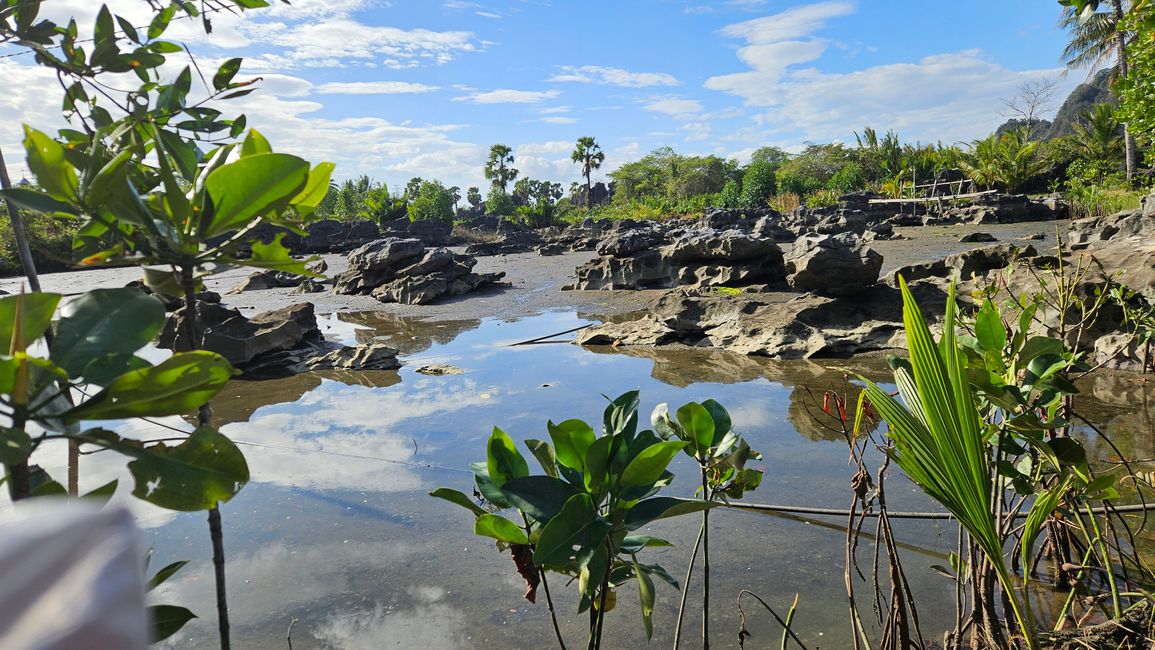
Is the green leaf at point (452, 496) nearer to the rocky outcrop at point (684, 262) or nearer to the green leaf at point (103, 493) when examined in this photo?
the green leaf at point (103, 493)

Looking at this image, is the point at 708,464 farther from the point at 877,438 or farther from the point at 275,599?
the point at 877,438

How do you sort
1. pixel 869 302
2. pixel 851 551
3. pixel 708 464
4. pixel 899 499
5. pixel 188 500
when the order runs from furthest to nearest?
pixel 869 302 → pixel 899 499 → pixel 851 551 → pixel 708 464 → pixel 188 500

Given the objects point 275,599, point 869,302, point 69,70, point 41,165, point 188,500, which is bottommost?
point 275,599

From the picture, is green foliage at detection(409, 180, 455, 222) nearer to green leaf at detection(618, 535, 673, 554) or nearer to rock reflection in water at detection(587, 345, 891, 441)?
rock reflection in water at detection(587, 345, 891, 441)

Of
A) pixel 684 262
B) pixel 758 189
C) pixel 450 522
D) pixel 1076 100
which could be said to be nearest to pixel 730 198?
pixel 758 189

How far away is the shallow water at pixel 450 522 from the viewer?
267 centimetres

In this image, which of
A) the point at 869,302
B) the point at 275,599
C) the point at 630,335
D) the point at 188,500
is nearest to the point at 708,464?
the point at 188,500

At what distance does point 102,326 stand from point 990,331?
1554 millimetres

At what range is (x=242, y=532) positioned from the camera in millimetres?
3580

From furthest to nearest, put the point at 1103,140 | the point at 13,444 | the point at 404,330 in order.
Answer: the point at 1103,140, the point at 404,330, the point at 13,444

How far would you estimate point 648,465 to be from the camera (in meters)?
1.03

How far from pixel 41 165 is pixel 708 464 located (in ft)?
3.71

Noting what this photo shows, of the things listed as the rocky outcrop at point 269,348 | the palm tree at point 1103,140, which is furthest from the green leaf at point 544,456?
→ the palm tree at point 1103,140

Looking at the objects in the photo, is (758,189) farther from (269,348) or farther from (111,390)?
(111,390)
